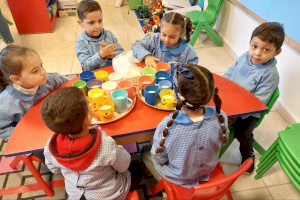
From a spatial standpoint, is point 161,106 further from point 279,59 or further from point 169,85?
point 279,59

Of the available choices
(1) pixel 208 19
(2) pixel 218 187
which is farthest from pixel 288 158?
(1) pixel 208 19

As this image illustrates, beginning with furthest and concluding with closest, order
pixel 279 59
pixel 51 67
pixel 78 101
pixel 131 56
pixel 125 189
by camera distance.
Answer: pixel 51 67, pixel 279 59, pixel 131 56, pixel 125 189, pixel 78 101

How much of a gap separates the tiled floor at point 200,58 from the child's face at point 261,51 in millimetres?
765

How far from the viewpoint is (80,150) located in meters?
1.00

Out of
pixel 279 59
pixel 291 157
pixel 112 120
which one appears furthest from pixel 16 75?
pixel 279 59

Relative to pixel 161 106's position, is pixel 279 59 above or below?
below

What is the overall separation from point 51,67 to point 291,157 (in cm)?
264

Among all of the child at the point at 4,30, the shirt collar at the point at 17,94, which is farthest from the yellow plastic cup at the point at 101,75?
the child at the point at 4,30

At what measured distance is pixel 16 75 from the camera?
1361 mm

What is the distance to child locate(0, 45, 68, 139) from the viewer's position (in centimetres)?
135

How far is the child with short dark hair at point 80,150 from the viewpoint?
37.7 inches

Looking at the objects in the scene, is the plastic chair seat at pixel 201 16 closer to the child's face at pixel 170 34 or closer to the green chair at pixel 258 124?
the child's face at pixel 170 34

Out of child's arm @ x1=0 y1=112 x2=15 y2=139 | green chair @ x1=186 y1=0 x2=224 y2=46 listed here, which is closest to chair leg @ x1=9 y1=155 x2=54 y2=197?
child's arm @ x1=0 y1=112 x2=15 y2=139

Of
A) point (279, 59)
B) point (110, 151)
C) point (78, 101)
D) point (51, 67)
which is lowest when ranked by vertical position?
point (51, 67)
